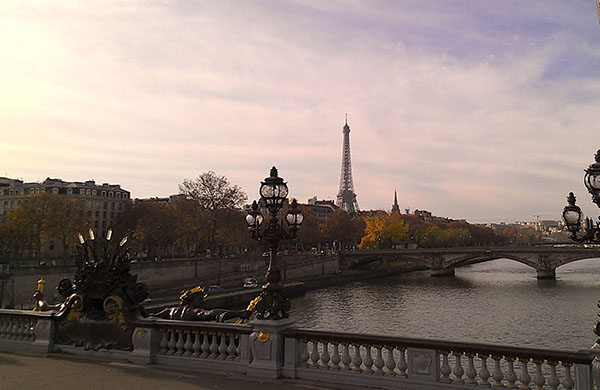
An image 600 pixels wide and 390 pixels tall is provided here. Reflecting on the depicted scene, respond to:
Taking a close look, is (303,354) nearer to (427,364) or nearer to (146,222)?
(427,364)

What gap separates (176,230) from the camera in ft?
183

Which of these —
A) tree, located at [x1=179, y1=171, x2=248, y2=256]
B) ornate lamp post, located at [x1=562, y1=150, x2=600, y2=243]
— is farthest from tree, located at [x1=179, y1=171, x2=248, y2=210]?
ornate lamp post, located at [x1=562, y1=150, x2=600, y2=243]

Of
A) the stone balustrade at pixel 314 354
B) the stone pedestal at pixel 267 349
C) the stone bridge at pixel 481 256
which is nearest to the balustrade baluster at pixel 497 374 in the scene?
the stone balustrade at pixel 314 354

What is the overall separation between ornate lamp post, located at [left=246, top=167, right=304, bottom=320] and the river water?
10.2 metres

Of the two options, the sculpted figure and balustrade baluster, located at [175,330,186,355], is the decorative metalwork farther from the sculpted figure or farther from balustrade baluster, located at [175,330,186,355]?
balustrade baluster, located at [175,330,186,355]

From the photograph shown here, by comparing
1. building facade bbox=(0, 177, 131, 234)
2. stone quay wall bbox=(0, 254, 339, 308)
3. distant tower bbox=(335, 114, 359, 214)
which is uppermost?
distant tower bbox=(335, 114, 359, 214)

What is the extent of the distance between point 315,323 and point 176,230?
1241 inches

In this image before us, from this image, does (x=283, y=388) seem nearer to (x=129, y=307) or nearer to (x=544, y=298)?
(x=129, y=307)

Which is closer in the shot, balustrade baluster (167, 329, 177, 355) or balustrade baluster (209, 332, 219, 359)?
balustrade baluster (209, 332, 219, 359)

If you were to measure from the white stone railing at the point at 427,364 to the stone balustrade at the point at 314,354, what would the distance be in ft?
0.04

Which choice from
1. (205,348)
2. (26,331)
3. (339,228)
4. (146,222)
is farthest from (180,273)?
(339,228)

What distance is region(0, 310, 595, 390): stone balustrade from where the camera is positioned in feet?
21.0

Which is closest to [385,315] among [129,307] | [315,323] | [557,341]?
[315,323]

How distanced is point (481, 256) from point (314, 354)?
63.4 metres
